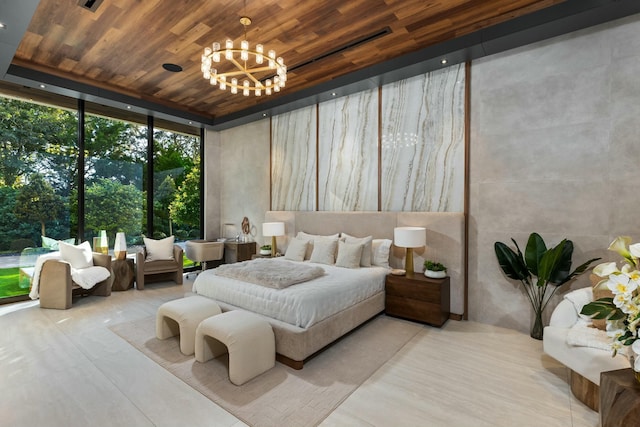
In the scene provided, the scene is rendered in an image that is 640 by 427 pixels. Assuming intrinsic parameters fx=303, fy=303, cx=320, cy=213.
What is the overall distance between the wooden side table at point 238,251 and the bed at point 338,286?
4.62 ft

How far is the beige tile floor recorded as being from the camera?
202 centimetres

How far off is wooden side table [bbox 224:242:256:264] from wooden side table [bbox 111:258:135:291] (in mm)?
1746

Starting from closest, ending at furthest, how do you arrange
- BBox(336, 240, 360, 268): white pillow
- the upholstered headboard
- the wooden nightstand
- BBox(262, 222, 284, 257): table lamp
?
1. the wooden nightstand
2. the upholstered headboard
3. BBox(336, 240, 360, 268): white pillow
4. BBox(262, 222, 284, 257): table lamp

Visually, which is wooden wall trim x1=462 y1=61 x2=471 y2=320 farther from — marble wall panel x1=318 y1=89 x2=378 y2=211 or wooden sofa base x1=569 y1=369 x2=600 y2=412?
wooden sofa base x1=569 y1=369 x2=600 y2=412

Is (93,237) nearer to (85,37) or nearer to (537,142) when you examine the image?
(85,37)

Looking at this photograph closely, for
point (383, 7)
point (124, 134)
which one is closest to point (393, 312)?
point (383, 7)

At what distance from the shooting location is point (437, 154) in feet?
13.3

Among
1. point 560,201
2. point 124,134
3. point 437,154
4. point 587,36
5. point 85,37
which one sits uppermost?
point 85,37

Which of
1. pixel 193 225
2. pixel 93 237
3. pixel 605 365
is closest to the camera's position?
pixel 605 365

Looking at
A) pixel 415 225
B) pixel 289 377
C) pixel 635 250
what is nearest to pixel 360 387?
pixel 289 377

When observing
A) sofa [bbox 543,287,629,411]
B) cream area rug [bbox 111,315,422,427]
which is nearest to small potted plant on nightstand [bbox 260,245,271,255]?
cream area rug [bbox 111,315,422,427]

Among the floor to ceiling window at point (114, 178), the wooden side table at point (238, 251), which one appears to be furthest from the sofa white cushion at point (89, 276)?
the wooden side table at point (238, 251)

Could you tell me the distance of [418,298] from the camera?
3656 mm

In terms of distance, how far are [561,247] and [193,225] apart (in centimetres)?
657
